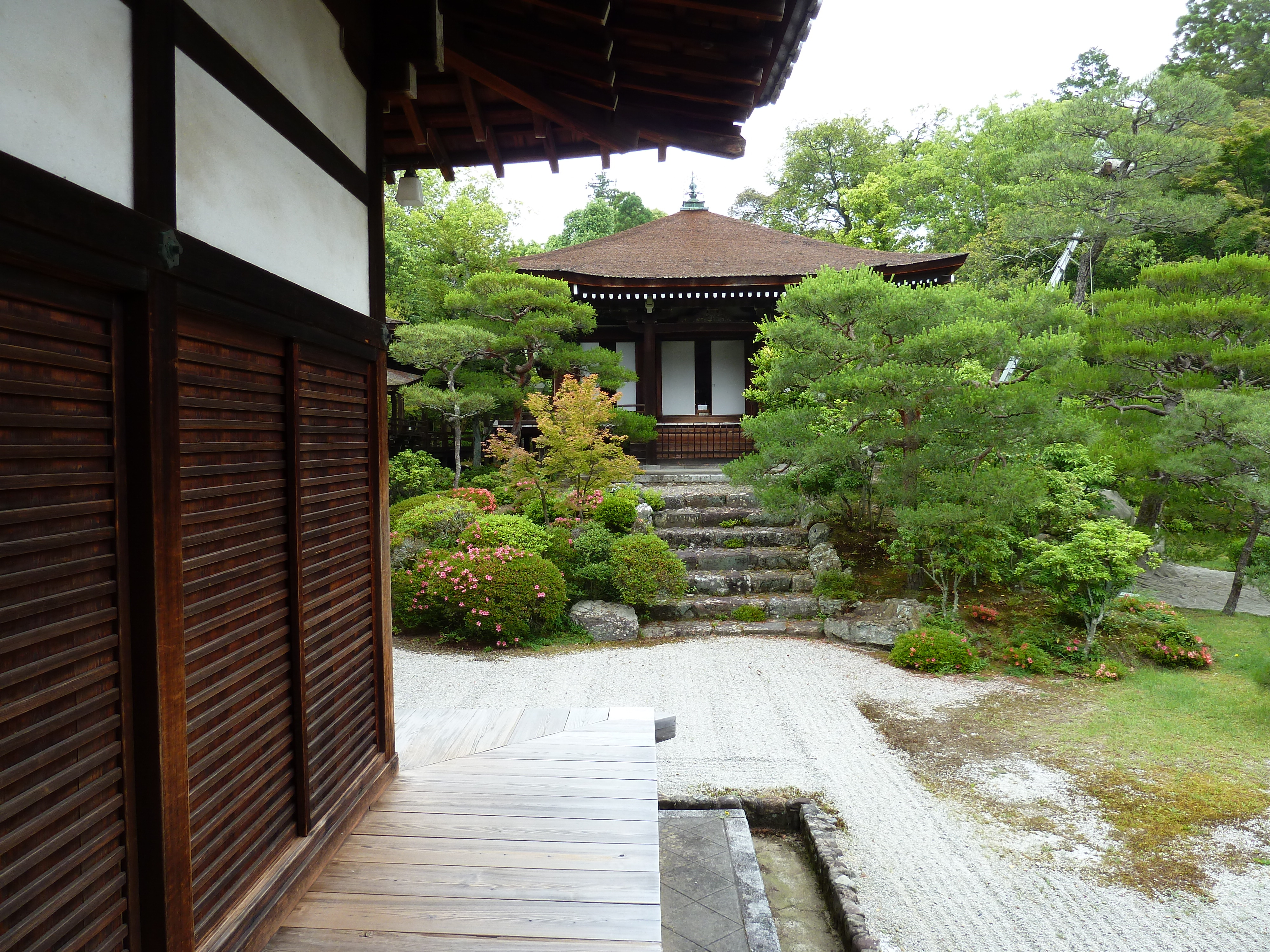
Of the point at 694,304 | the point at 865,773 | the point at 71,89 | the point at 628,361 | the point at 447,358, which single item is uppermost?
the point at 694,304

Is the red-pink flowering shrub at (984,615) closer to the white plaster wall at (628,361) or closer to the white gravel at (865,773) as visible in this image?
the white gravel at (865,773)

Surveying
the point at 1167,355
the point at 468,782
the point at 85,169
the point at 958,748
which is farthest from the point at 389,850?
the point at 1167,355

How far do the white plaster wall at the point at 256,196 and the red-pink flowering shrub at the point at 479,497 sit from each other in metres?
7.09

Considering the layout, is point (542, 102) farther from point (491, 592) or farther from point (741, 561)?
point (741, 561)

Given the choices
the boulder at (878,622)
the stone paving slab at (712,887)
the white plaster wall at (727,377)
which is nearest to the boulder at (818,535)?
the boulder at (878,622)

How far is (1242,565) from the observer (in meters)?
8.73

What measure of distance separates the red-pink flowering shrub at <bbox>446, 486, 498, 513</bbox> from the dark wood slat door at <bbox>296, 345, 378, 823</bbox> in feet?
22.0

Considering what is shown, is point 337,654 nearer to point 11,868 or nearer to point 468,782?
point 468,782

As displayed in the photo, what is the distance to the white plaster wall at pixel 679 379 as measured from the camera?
14.7m

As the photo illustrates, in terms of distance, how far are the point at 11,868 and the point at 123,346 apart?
37.1 inches

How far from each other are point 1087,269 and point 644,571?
14.1 metres

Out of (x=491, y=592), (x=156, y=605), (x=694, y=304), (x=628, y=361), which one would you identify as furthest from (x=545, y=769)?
(x=628, y=361)

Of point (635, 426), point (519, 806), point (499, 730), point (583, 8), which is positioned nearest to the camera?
point (583, 8)

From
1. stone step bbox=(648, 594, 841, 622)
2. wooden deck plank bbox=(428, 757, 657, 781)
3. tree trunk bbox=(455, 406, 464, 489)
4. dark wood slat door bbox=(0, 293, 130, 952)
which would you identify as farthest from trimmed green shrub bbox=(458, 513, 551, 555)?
dark wood slat door bbox=(0, 293, 130, 952)
